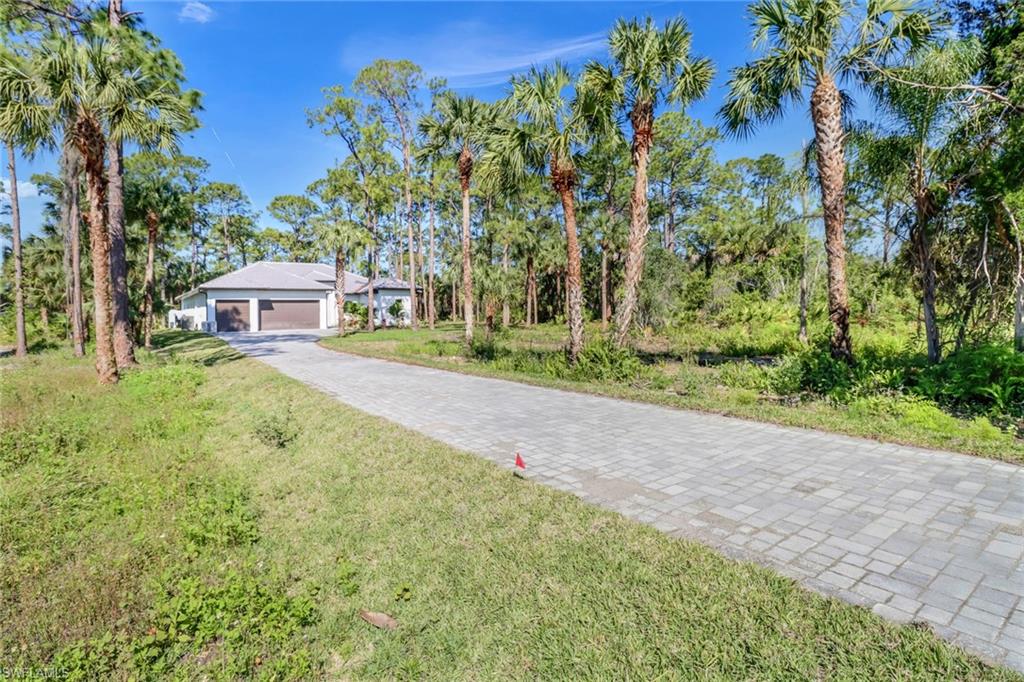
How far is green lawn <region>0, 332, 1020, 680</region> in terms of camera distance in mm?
2408

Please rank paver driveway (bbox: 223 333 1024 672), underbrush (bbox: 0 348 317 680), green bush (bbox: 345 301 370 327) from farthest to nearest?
green bush (bbox: 345 301 370 327)
paver driveway (bbox: 223 333 1024 672)
underbrush (bbox: 0 348 317 680)

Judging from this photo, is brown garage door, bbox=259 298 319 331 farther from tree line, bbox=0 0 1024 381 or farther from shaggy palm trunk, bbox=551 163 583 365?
shaggy palm trunk, bbox=551 163 583 365

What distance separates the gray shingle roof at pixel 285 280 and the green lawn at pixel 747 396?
22259 mm

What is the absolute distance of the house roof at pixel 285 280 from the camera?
33.1 m

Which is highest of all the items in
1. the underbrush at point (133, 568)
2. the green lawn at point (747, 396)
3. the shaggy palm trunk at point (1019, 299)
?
the shaggy palm trunk at point (1019, 299)

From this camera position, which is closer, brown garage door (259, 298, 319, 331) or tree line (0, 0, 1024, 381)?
tree line (0, 0, 1024, 381)

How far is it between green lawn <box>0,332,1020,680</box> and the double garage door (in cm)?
3053

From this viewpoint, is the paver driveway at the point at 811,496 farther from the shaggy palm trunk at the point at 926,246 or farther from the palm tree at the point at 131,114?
the palm tree at the point at 131,114

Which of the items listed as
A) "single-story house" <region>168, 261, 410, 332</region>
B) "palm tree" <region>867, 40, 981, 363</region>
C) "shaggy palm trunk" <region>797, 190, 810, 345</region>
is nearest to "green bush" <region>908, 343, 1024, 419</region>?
"palm tree" <region>867, 40, 981, 363</region>

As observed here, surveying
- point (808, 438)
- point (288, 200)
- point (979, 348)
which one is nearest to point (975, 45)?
point (979, 348)

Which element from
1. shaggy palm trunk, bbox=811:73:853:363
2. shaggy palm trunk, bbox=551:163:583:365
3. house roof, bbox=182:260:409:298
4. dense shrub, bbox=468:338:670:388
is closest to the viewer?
shaggy palm trunk, bbox=811:73:853:363

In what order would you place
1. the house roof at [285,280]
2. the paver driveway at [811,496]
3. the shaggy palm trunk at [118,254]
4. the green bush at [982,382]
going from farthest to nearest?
1. the house roof at [285,280]
2. the shaggy palm trunk at [118,254]
3. the green bush at [982,382]
4. the paver driveway at [811,496]

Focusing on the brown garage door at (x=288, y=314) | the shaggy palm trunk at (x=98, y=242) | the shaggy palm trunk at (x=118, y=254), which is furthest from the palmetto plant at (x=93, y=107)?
the brown garage door at (x=288, y=314)

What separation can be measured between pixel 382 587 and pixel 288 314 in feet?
119
